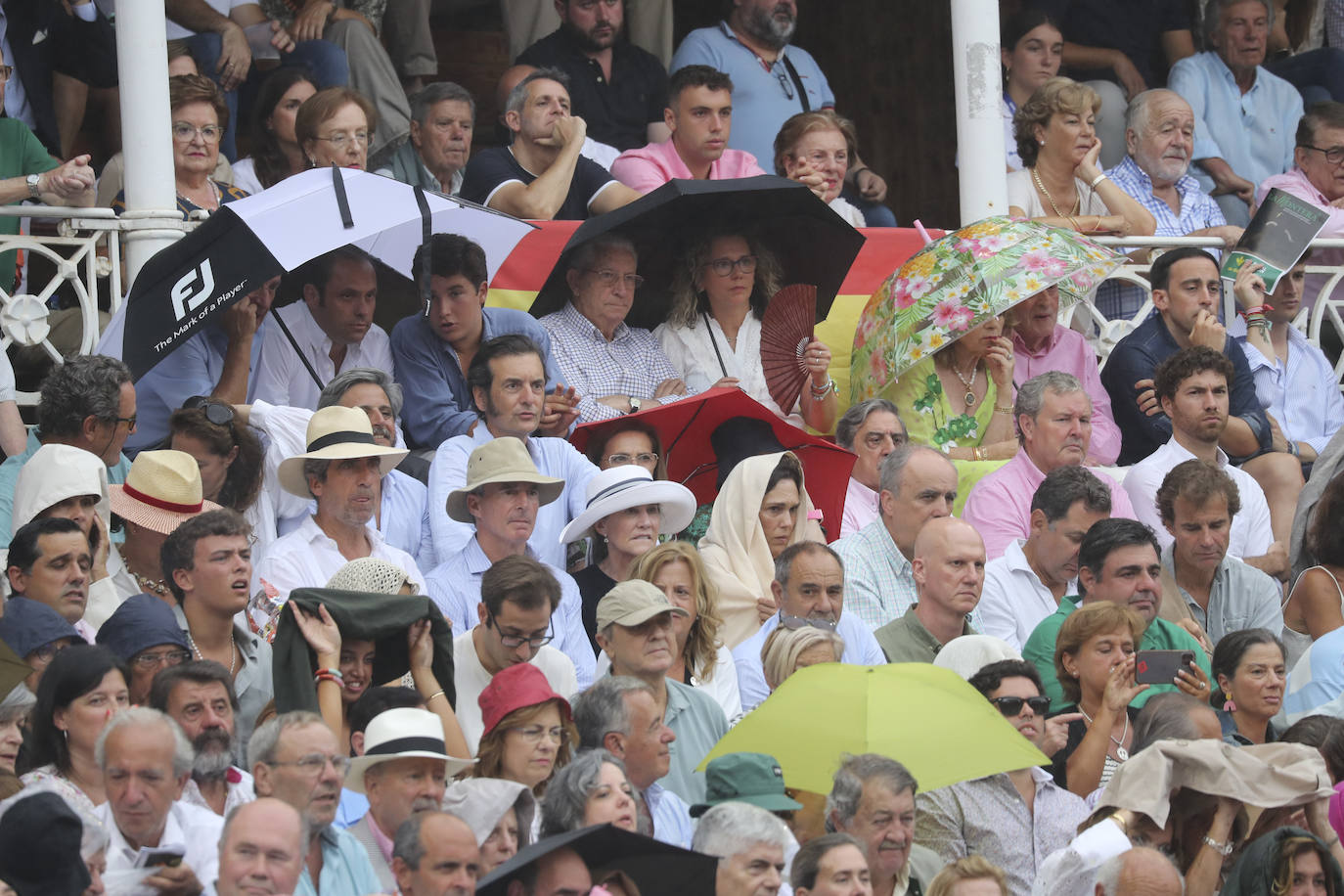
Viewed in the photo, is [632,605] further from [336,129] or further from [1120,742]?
[336,129]

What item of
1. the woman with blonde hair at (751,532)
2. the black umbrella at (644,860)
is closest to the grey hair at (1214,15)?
the woman with blonde hair at (751,532)

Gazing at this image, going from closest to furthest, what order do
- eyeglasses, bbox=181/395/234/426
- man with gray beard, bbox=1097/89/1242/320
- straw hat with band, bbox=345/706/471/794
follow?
straw hat with band, bbox=345/706/471/794 → eyeglasses, bbox=181/395/234/426 → man with gray beard, bbox=1097/89/1242/320

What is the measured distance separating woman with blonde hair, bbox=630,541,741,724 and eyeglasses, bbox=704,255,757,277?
2422 mm

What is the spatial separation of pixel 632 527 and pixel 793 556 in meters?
0.61

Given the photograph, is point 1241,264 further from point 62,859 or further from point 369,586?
point 62,859

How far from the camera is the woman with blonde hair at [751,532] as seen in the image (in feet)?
28.5

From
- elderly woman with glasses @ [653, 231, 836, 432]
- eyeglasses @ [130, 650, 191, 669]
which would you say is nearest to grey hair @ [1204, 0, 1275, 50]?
elderly woman with glasses @ [653, 231, 836, 432]

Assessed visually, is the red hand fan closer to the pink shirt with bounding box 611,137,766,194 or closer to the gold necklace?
A: the pink shirt with bounding box 611,137,766,194

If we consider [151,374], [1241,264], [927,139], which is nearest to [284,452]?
[151,374]

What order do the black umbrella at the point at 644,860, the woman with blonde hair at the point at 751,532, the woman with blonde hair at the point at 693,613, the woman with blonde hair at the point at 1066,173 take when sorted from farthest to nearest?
the woman with blonde hair at the point at 1066,173 < the woman with blonde hair at the point at 751,532 < the woman with blonde hair at the point at 693,613 < the black umbrella at the point at 644,860

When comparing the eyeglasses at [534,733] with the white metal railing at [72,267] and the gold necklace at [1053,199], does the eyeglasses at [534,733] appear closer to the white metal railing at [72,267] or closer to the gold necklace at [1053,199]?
the white metal railing at [72,267]

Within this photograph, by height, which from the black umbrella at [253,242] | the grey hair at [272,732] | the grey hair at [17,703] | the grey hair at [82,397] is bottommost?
the grey hair at [272,732]

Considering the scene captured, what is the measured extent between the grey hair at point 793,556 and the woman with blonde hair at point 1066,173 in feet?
11.3

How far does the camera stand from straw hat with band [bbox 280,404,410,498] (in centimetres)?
820
